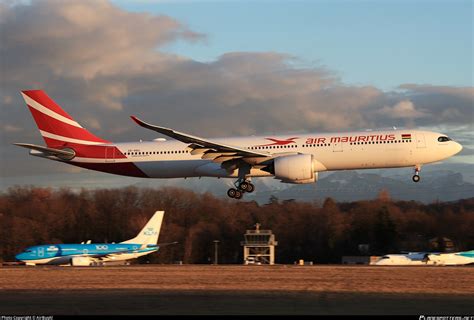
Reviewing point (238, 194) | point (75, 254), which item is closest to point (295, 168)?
point (238, 194)

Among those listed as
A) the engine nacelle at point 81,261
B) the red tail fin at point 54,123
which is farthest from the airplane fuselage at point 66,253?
the red tail fin at point 54,123

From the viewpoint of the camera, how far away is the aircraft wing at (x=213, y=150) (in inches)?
1518

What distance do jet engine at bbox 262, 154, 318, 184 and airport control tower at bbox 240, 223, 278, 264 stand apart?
1205 inches

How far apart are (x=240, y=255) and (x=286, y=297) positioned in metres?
48.9

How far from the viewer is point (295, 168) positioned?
129 feet

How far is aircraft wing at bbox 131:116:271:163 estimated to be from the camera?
3856 centimetres

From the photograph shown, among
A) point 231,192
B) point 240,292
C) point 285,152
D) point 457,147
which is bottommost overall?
point 240,292

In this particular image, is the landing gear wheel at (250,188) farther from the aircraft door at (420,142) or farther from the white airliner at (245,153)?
the aircraft door at (420,142)

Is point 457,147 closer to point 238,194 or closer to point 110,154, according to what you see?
point 238,194

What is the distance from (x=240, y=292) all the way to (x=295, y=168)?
1200 centimetres

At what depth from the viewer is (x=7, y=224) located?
229ft

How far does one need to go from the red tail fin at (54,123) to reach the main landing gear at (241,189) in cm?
804

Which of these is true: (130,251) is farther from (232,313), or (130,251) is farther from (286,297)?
(232,313)

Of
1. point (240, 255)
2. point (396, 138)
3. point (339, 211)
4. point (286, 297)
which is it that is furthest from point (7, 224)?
point (286, 297)
